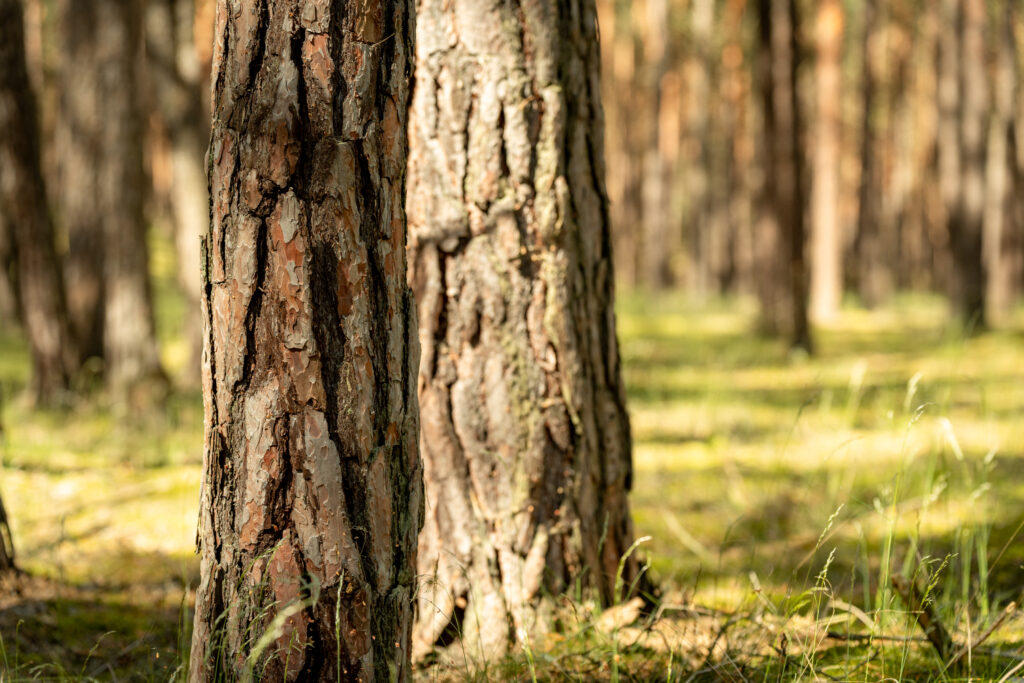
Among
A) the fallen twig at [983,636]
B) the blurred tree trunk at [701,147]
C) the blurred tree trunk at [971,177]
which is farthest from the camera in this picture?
the blurred tree trunk at [701,147]

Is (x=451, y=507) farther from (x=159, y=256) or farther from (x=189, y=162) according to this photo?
(x=159, y=256)

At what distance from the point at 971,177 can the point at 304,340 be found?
12.3 metres

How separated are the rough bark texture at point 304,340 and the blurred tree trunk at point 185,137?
506 cm

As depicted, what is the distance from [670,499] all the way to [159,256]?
76.2 ft

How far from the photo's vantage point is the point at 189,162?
6516 millimetres

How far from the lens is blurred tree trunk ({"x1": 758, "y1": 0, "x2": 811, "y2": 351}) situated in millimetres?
9219

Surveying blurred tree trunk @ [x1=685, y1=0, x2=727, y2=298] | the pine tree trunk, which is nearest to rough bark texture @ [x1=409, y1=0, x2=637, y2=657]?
the pine tree trunk

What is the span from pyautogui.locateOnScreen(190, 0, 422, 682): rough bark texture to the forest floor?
0.27m

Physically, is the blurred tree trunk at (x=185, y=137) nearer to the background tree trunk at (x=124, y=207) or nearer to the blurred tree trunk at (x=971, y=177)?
the background tree trunk at (x=124, y=207)

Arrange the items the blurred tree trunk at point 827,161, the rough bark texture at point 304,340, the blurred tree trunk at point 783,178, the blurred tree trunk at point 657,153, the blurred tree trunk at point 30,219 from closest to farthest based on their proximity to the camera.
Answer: the rough bark texture at point 304,340, the blurred tree trunk at point 30,219, the blurred tree trunk at point 783,178, the blurred tree trunk at point 827,161, the blurred tree trunk at point 657,153

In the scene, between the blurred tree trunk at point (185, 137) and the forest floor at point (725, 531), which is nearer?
the forest floor at point (725, 531)

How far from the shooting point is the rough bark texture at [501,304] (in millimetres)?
2336

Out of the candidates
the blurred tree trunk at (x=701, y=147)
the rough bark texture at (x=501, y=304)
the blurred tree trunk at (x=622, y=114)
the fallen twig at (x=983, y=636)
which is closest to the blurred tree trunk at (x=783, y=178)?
the rough bark texture at (x=501, y=304)

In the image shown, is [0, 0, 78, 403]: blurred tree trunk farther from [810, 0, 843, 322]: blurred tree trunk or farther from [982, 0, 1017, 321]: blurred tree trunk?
[982, 0, 1017, 321]: blurred tree trunk
